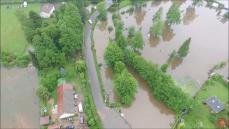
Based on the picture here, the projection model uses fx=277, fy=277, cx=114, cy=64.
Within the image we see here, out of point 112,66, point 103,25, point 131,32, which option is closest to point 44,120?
point 112,66

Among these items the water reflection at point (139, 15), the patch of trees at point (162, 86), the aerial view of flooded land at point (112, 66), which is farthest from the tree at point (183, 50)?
the water reflection at point (139, 15)

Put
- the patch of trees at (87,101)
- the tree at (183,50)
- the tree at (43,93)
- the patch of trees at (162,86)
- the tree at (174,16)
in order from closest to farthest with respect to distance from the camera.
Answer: the patch of trees at (87,101) → the patch of trees at (162,86) → the tree at (43,93) → the tree at (183,50) → the tree at (174,16)

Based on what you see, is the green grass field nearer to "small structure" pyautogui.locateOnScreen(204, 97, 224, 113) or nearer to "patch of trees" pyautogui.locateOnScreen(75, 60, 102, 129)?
"patch of trees" pyautogui.locateOnScreen(75, 60, 102, 129)

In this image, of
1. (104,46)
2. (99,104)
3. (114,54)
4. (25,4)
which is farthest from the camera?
(25,4)

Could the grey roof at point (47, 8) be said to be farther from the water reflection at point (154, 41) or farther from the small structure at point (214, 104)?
the small structure at point (214, 104)

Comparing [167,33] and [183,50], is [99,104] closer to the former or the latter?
[183,50]

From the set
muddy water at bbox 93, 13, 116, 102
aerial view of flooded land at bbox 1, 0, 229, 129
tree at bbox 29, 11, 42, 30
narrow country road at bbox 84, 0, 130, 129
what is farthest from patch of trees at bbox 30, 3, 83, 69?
muddy water at bbox 93, 13, 116, 102
